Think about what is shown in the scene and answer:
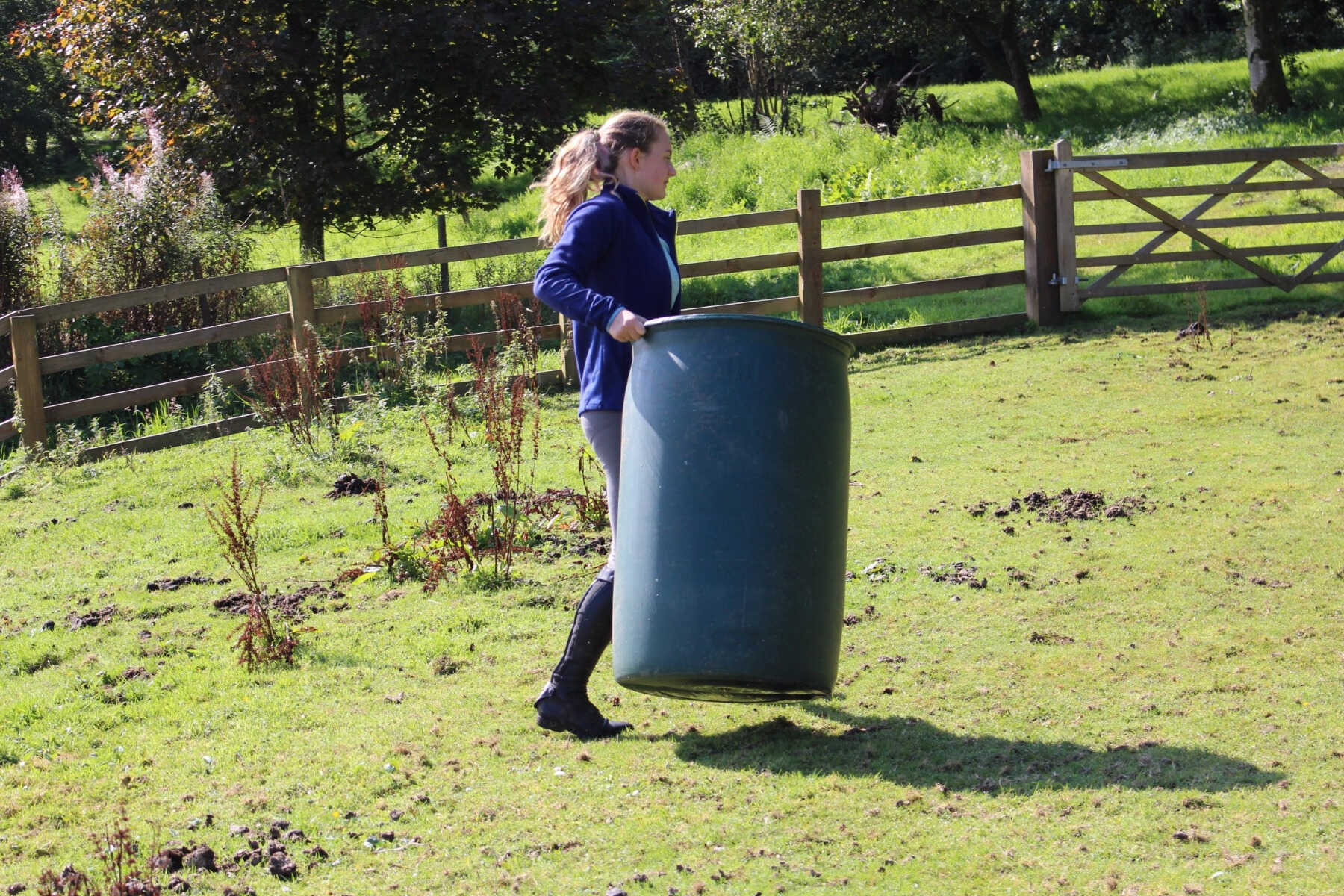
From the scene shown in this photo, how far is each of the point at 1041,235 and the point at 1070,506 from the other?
563 cm

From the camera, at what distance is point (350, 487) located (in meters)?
8.03

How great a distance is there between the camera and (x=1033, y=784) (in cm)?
362

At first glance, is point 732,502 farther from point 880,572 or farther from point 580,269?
point 880,572

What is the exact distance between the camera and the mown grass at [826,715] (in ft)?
10.8

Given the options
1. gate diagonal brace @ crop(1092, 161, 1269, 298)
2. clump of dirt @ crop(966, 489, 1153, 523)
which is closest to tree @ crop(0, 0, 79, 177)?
gate diagonal brace @ crop(1092, 161, 1269, 298)

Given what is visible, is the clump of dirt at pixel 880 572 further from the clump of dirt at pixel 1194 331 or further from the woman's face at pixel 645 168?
the clump of dirt at pixel 1194 331

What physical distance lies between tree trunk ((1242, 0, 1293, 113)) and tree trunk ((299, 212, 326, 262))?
14329mm

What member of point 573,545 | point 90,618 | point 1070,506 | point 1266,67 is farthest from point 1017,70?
point 90,618

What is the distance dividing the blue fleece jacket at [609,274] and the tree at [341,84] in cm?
992

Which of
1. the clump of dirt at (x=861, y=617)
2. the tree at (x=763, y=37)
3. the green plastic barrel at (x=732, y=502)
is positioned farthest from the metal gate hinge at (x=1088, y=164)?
the tree at (x=763, y=37)

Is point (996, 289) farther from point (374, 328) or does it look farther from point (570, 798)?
point (570, 798)

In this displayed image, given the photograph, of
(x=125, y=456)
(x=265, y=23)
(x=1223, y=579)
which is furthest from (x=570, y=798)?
(x=265, y=23)

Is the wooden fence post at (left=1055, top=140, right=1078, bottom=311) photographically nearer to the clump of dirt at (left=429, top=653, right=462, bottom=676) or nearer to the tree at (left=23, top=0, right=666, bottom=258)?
the tree at (left=23, top=0, right=666, bottom=258)

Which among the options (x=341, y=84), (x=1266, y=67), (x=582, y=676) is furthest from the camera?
(x=1266, y=67)
